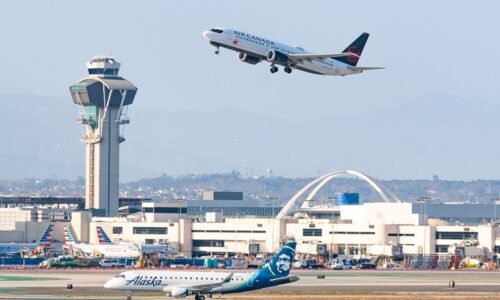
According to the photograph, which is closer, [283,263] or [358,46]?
[283,263]

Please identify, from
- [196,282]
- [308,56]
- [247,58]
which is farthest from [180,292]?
[308,56]

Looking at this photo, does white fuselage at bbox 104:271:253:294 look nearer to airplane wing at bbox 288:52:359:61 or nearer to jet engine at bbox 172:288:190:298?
jet engine at bbox 172:288:190:298

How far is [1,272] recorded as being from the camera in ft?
630

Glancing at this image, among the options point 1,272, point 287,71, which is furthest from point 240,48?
A: point 1,272

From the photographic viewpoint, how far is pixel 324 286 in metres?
162

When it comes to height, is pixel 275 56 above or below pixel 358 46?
below

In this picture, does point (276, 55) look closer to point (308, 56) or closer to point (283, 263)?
point (308, 56)

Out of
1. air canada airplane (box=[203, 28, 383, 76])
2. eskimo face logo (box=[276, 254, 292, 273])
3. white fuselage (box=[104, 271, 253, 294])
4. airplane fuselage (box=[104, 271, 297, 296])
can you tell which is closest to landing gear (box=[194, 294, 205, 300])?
airplane fuselage (box=[104, 271, 297, 296])

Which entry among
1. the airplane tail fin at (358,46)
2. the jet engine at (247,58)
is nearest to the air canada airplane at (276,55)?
the jet engine at (247,58)

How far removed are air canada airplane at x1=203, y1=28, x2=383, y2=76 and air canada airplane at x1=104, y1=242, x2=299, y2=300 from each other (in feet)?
73.4

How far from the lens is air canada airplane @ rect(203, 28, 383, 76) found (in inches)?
5871

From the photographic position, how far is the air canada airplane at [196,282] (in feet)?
454

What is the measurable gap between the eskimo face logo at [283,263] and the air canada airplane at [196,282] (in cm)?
18

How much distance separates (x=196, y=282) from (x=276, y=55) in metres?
26.9
